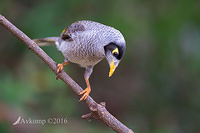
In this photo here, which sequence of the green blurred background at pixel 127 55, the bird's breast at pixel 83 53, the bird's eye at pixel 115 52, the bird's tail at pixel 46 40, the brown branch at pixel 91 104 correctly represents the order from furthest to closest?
1. the green blurred background at pixel 127 55
2. the bird's tail at pixel 46 40
3. the bird's breast at pixel 83 53
4. the bird's eye at pixel 115 52
5. the brown branch at pixel 91 104

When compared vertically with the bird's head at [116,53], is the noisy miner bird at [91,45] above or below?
above

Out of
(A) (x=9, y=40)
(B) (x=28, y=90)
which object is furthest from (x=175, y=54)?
(A) (x=9, y=40)

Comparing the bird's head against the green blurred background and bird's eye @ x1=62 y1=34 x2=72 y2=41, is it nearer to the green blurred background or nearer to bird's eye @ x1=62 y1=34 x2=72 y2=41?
bird's eye @ x1=62 y1=34 x2=72 y2=41

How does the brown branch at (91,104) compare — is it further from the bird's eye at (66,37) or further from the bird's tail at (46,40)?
the bird's tail at (46,40)

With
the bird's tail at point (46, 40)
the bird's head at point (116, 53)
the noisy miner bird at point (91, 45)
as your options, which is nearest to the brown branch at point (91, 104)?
the noisy miner bird at point (91, 45)

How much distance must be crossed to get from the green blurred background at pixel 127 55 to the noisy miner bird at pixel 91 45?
2.55 ft

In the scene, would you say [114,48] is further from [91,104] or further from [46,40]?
[46,40]

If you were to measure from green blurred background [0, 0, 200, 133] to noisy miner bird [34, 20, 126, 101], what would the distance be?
2.55ft

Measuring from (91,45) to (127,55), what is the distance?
7.39ft

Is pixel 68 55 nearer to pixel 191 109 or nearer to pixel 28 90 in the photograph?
pixel 28 90

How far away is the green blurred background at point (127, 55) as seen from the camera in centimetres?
486

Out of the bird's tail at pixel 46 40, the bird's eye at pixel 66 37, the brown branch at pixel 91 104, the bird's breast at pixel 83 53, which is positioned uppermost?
the bird's tail at pixel 46 40

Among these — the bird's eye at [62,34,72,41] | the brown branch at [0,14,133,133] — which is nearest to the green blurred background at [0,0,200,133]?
the bird's eye at [62,34,72,41]

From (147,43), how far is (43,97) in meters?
2.40
